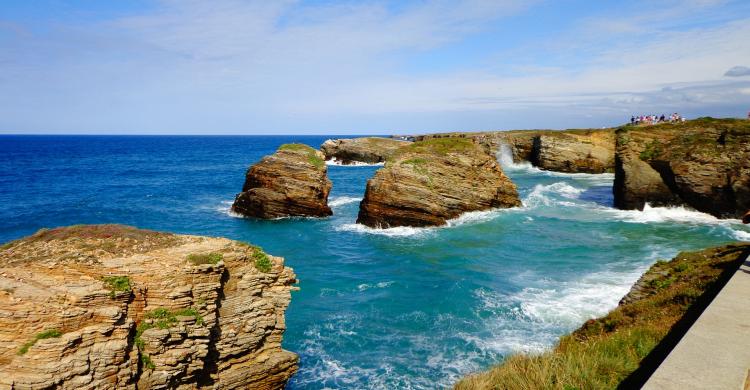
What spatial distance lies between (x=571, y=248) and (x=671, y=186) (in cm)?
1819

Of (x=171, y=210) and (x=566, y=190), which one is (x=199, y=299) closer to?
(x=171, y=210)

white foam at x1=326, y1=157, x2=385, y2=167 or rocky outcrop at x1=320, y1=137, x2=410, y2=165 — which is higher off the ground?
rocky outcrop at x1=320, y1=137, x2=410, y2=165

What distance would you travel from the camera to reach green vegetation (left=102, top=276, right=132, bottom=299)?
1100 centimetres

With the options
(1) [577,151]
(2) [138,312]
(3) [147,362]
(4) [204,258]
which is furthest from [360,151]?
(3) [147,362]

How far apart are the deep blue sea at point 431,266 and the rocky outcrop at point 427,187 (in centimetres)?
144

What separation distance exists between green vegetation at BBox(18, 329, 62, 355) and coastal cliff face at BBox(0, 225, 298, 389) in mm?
19

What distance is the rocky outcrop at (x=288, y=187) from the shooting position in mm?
41906

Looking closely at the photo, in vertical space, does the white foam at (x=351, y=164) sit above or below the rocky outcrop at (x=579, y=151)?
below

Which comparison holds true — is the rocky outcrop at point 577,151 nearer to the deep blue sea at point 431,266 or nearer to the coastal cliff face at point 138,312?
the deep blue sea at point 431,266

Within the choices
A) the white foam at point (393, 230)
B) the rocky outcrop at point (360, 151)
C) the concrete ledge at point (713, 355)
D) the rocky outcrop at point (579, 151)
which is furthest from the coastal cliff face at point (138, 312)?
the rocky outcrop at point (360, 151)

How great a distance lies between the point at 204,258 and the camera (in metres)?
12.8

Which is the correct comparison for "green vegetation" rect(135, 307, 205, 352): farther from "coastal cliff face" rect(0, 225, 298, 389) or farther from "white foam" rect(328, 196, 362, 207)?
"white foam" rect(328, 196, 362, 207)

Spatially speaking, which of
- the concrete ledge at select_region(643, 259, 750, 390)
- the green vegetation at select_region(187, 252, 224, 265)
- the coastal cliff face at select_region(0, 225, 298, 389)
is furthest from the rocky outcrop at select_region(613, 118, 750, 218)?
the green vegetation at select_region(187, 252, 224, 265)

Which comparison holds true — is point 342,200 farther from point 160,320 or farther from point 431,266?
point 160,320
